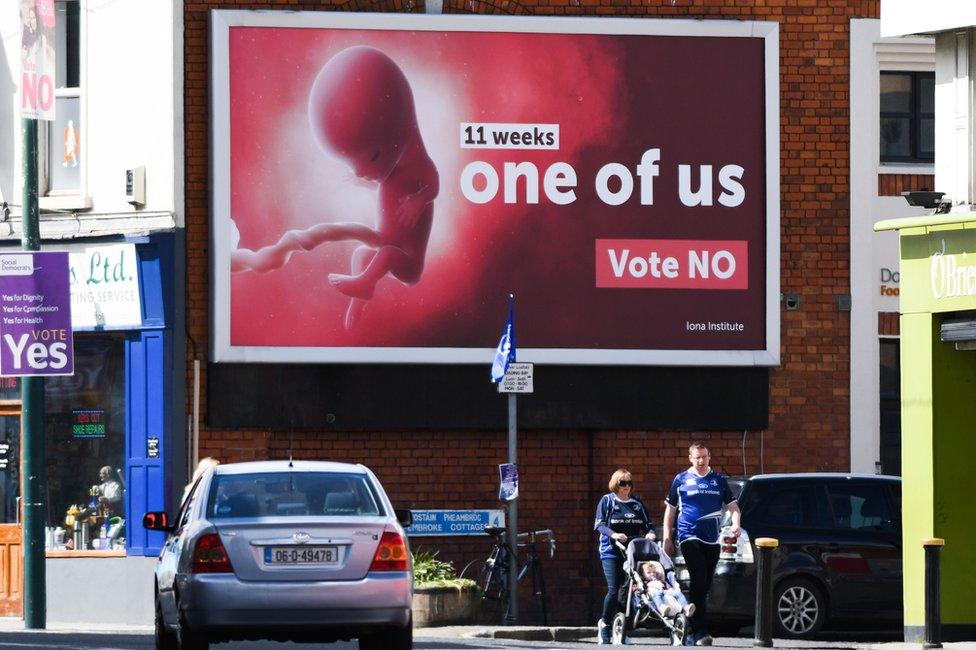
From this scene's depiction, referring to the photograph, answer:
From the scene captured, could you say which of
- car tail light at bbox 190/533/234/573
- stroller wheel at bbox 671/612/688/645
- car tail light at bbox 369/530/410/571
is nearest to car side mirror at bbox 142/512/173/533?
car tail light at bbox 190/533/234/573

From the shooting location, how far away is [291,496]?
13.6 metres

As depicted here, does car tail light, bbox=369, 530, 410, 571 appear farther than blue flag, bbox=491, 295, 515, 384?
No

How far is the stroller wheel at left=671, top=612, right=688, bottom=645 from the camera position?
17266 millimetres

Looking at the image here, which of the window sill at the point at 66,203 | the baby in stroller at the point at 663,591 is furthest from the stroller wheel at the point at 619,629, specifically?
the window sill at the point at 66,203

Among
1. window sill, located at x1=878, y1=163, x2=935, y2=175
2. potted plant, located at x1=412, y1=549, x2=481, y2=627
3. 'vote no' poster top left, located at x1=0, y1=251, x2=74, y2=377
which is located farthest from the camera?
window sill, located at x1=878, y1=163, x2=935, y2=175

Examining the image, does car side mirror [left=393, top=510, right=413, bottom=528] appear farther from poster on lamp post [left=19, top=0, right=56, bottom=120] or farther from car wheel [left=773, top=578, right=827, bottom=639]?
poster on lamp post [left=19, top=0, right=56, bottom=120]

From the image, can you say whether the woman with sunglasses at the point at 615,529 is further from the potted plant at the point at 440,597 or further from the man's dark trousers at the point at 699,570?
the potted plant at the point at 440,597

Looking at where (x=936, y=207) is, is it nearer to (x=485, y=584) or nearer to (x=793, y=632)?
(x=793, y=632)

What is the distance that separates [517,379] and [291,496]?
7468mm

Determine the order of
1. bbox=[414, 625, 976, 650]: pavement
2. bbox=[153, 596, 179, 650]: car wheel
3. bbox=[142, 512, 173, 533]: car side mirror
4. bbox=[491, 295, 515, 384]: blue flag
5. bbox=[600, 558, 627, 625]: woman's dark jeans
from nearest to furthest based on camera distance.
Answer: bbox=[153, 596, 179, 650]: car wheel < bbox=[142, 512, 173, 533]: car side mirror < bbox=[414, 625, 976, 650]: pavement < bbox=[600, 558, 627, 625]: woman's dark jeans < bbox=[491, 295, 515, 384]: blue flag

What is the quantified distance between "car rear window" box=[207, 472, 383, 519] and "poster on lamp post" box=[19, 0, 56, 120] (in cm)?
764

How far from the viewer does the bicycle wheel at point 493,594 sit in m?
21.7

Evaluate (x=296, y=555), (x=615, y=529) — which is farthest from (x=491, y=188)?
(x=296, y=555)

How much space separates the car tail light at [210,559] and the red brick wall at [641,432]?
9.34m
